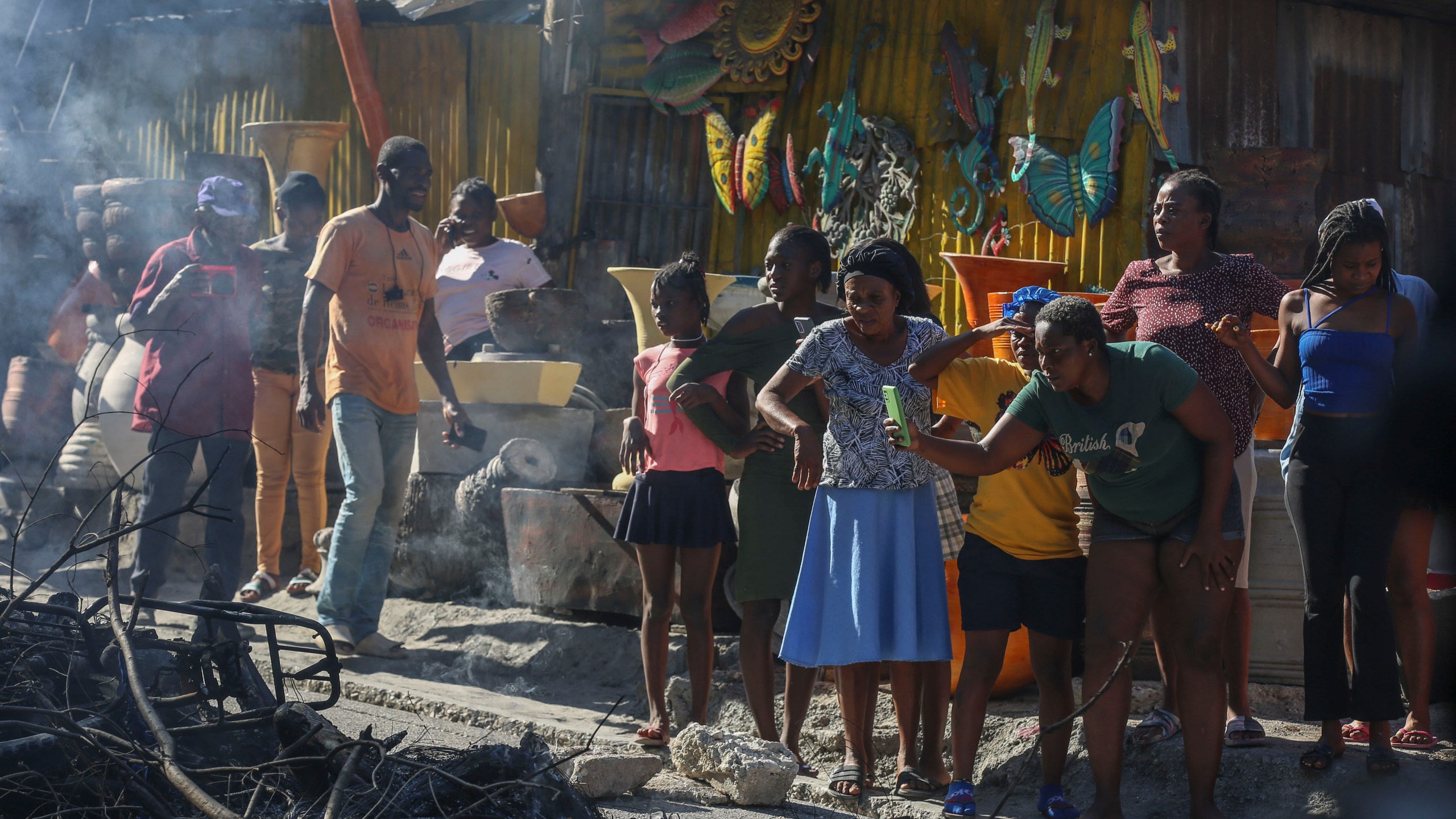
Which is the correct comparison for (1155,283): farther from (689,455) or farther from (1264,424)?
(689,455)

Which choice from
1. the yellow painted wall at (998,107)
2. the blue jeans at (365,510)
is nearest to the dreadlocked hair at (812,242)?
the blue jeans at (365,510)

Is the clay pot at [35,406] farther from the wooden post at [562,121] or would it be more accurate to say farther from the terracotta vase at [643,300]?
the terracotta vase at [643,300]

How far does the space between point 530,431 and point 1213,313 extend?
3956 mm

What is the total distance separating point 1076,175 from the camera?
298 inches

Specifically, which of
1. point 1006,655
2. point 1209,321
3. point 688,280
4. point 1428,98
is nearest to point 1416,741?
point 1006,655

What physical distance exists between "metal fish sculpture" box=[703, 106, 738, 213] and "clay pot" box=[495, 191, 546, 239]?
1366 mm

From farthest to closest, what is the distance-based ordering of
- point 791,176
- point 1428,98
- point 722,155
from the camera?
point 722,155 < point 791,176 < point 1428,98

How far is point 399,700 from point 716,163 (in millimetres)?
5470

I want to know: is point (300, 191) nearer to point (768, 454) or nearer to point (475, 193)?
point (475, 193)

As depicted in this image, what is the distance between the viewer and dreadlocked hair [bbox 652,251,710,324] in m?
5.18

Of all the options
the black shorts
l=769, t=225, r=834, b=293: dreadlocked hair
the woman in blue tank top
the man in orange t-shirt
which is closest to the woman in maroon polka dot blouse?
the woman in blue tank top

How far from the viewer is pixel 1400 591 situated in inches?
172

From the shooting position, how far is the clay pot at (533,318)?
24.9 feet

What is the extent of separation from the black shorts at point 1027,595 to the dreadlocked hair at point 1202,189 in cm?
127
